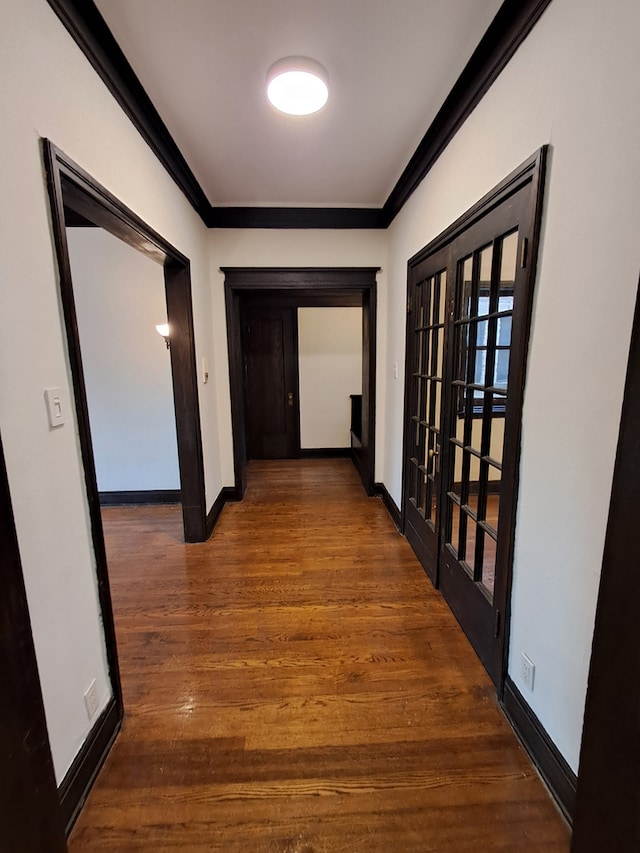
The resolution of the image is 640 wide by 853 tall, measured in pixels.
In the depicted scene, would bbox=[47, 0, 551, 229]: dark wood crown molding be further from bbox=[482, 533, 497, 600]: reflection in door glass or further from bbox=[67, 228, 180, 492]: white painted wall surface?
bbox=[482, 533, 497, 600]: reflection in door glass

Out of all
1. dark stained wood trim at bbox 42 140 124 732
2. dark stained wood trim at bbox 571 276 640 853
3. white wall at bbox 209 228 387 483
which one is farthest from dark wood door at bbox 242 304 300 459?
dark stained wood trim at bbox 571 276 640 853

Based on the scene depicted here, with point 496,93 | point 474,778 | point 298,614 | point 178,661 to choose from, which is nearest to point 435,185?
point 496,93

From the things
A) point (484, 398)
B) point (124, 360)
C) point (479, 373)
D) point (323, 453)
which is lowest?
point (323, 453)

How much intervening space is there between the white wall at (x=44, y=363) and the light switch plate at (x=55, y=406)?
0.02 metres

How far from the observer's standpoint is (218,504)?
3424 mm

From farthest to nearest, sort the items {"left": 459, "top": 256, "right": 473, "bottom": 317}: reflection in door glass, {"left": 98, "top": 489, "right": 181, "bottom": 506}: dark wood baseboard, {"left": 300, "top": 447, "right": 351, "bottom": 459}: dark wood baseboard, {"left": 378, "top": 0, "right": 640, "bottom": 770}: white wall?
{"left": 300, "top": 447, "right": 351, "bottom": 459}: dark wood baseboard, {"left": 98, "top": 489, "right": 181, "bottom": 506}: dark wood baseboard, {"left": 459, "top": 256, "right": 473, "bottom": 317}: reflection in door glass, {"left": 378, "top": 0, "right": 640, "bottom": 770}: white wall

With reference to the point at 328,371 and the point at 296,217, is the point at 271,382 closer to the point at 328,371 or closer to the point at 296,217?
the point at 328,371

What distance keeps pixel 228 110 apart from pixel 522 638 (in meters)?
2.76

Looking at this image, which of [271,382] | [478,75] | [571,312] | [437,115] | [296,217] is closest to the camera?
[571,312]

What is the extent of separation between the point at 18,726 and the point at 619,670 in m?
1.36

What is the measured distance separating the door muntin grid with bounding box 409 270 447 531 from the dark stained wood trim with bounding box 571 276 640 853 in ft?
4.51

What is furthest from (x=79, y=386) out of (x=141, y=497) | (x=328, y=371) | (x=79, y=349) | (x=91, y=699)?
(x=328, y=371)

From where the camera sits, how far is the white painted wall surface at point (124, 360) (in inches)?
Answer: 129

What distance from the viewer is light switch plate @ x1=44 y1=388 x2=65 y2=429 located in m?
1.15
